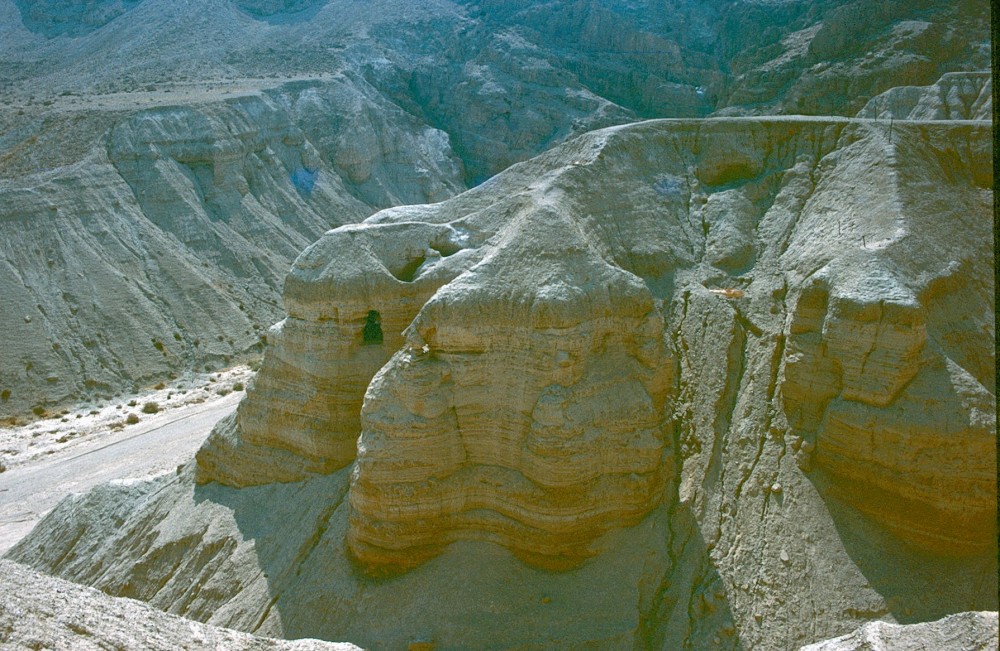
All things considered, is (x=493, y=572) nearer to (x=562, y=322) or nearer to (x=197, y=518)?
(x=562, y=322)

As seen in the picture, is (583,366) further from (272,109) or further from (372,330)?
(272,109)

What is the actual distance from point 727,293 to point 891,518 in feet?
17.6

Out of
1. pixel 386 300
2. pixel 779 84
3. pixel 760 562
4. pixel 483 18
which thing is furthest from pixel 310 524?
pixel 483 18

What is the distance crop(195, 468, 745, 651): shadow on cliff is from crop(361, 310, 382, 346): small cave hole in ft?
12.0

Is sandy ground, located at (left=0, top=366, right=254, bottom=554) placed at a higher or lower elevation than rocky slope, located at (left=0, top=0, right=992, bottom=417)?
lower

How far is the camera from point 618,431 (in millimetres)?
13883

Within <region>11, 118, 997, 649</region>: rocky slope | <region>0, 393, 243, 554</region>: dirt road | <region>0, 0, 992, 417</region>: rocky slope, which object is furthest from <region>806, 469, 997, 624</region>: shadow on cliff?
<region>0, 393, 243, 554</region>: dirt road

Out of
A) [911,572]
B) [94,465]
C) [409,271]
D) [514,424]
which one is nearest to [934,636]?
[911,572]

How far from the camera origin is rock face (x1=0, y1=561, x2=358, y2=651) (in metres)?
7.27

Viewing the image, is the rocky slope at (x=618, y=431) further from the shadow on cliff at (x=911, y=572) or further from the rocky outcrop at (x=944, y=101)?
the rocky outcrop at (x=944, y=101)

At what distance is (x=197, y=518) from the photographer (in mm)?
17109

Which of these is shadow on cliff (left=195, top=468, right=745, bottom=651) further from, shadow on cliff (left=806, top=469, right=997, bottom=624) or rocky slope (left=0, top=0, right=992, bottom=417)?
rocky slope (left=0, top=0, right=992, bottom=417)

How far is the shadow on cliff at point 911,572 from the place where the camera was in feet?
40.0

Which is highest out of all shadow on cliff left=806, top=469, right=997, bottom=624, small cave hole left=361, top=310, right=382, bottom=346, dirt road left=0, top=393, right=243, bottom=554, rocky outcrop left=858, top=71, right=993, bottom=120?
rocky outcrop left=858, top=71, right=993, bottom=120
